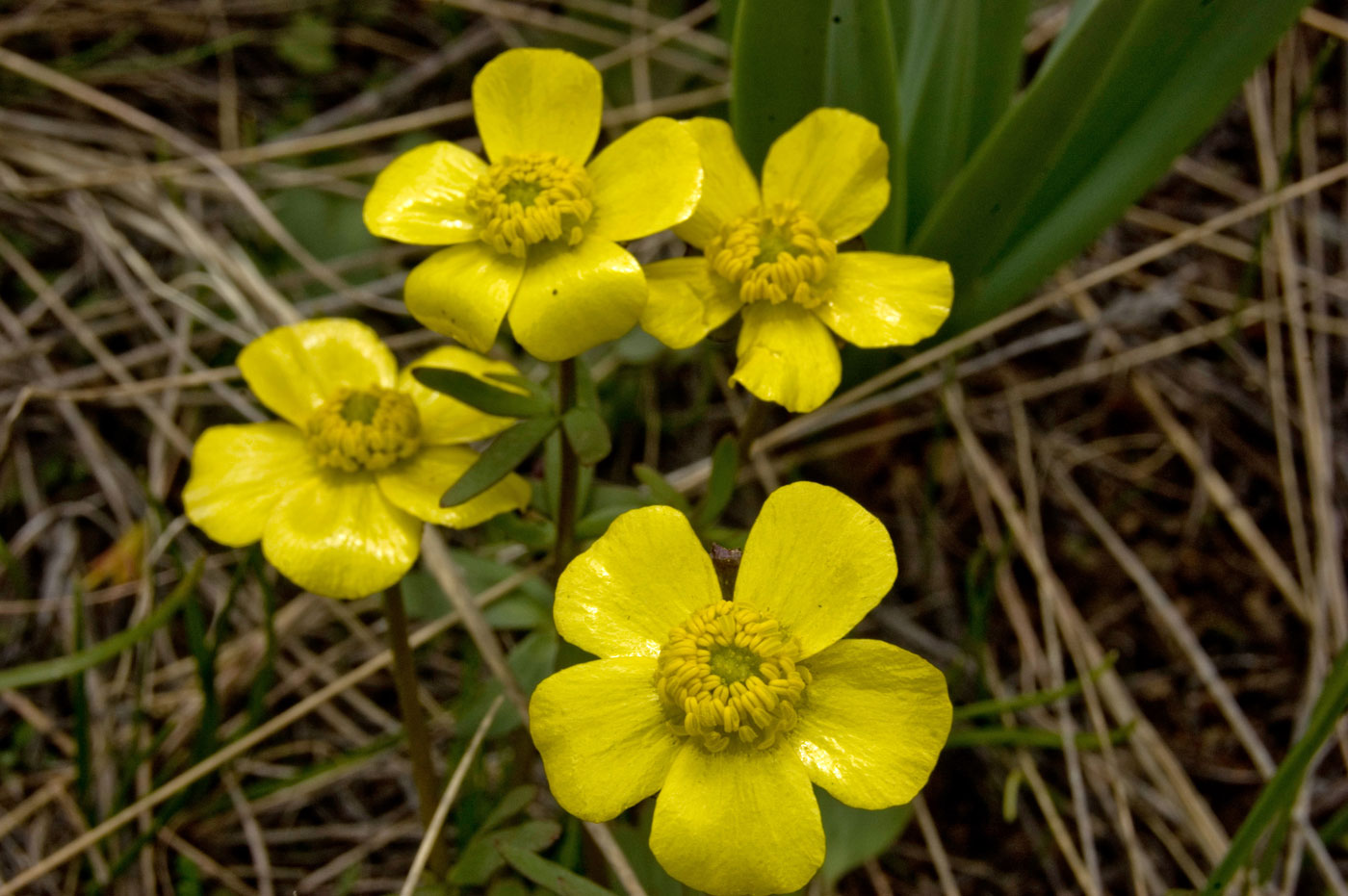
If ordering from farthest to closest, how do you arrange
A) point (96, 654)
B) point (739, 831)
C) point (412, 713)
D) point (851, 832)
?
point (851, 832) < point (96, 654) < point (412, 713) < point (739, 831)

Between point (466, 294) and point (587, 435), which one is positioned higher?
point (466, 294)

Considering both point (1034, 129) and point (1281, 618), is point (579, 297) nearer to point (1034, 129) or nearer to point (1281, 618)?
point (1034, 129)

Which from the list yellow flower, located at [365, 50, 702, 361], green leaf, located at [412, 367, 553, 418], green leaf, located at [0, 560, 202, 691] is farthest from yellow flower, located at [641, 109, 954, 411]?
green leaf, located at [0, 560, 202, 691]

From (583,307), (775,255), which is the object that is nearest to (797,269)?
(775,255)

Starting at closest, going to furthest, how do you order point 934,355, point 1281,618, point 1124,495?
point 934,355 < point 1281,618 < point 1124,495

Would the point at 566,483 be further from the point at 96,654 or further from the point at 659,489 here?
the point at 96,654

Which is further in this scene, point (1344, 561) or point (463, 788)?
point (1344, 561)

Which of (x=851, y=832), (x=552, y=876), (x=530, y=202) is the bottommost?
(x=851, y=832)

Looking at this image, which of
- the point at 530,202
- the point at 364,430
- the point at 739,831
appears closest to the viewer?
the point at 739,831

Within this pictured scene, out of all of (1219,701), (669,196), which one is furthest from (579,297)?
(1219,701)
